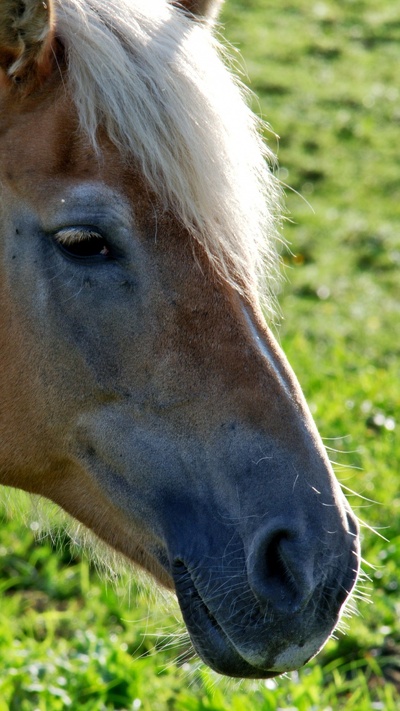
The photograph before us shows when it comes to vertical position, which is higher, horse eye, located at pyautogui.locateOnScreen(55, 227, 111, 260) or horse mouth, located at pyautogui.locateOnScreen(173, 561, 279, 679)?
horse eye, located at pyautogui.locateOnScreen(55, 227, 111, 260)

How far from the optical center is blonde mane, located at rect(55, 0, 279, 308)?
2338mm

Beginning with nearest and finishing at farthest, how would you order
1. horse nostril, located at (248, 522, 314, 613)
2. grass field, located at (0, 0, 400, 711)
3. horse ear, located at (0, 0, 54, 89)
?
horse nostril, located at (248, 522, 314, 613), horse ear, located at (0, 0, 54, 89), grass field, located at (0, 0, 400, 711)

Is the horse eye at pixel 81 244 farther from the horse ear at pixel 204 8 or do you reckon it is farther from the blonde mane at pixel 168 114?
the horse ear at pixel 204 8

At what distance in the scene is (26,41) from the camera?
2293 mm

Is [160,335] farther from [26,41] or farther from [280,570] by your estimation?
[26,41]

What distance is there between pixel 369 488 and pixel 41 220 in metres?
2.86

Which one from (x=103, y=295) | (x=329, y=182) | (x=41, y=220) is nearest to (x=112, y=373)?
(x=103, y=295)

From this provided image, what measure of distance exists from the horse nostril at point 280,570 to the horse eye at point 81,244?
33.7 inches

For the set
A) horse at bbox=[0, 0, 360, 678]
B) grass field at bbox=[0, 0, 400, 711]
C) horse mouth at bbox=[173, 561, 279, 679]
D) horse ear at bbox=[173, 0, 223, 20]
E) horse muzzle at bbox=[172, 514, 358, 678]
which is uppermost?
horse ear at bbox=[173, 0, 223, 20]

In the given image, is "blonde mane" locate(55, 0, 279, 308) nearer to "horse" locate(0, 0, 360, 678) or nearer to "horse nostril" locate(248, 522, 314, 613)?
"horse" locate(0, 0, 360, 678)

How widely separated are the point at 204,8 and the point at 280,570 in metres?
1.85

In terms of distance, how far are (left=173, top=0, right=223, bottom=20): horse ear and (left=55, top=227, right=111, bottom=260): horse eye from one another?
1009mm

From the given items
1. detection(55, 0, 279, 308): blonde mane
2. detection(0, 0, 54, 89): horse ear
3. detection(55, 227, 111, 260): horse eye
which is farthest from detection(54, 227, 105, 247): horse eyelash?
detection(0, 0, 54, 89): horse ear

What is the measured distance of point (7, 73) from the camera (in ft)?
7.72
